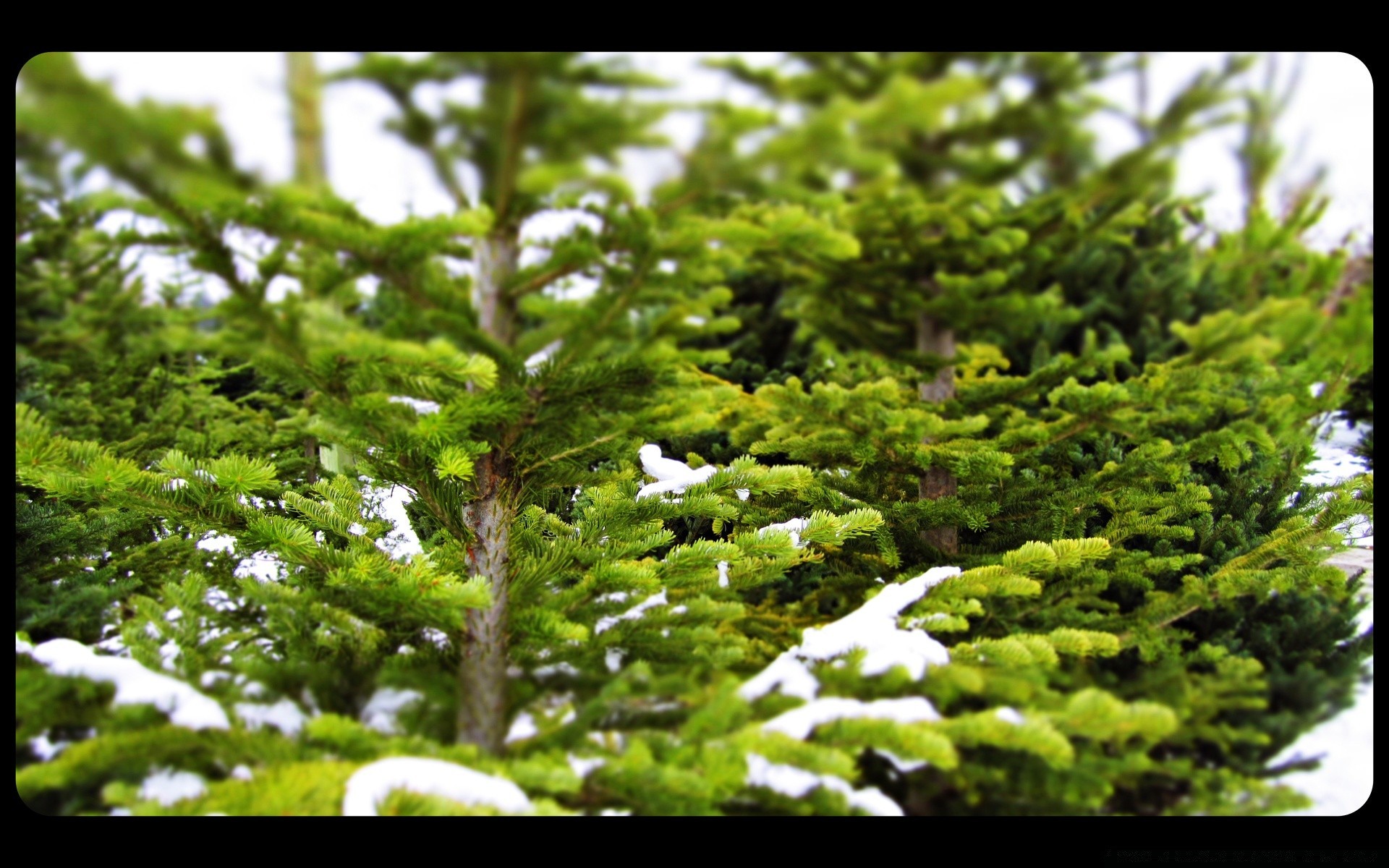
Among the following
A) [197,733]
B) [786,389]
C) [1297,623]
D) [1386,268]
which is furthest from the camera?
[786,389]

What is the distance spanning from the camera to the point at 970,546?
3.33 metres

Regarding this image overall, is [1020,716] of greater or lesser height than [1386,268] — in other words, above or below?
below

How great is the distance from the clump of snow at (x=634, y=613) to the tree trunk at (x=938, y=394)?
4.40 feet

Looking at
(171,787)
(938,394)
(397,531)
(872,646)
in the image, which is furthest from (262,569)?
(938,394)

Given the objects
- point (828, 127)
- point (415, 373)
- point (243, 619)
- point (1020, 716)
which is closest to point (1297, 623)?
point (1020, 716)

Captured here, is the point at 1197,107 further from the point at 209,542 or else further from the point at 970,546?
the point at 209,542

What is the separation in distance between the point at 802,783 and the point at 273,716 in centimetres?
110

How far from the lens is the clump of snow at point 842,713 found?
151cm

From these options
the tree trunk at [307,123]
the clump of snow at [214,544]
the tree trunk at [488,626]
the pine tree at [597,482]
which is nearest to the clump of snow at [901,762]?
the pine tree at [597,482]

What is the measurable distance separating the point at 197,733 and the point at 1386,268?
8.75ft

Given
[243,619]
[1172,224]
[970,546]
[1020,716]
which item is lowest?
[1020,716]

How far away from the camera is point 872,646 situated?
1.87 metres

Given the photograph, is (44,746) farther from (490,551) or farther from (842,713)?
(842,713)

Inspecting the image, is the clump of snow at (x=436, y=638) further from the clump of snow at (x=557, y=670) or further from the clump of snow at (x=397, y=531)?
the clump of snow at (x=397, y=531)
